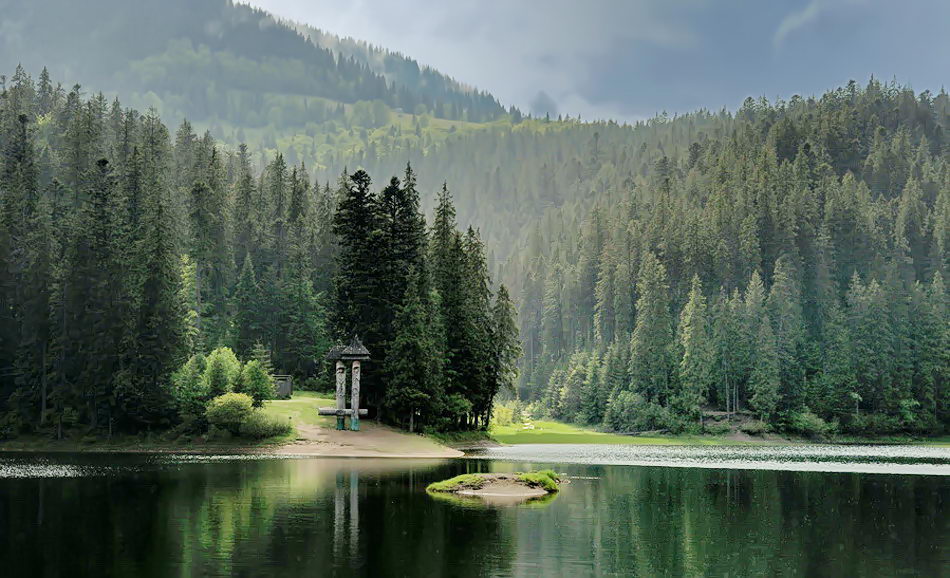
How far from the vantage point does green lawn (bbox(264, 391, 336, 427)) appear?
75312 millimetres

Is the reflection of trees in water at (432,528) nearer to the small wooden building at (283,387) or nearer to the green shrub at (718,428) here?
the small wooden building at (283,387)

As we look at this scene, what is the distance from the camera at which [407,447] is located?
243 ft

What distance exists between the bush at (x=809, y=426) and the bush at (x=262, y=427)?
80203mm

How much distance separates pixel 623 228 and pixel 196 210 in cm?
9839

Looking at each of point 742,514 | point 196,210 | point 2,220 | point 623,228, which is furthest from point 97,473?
point 623,228

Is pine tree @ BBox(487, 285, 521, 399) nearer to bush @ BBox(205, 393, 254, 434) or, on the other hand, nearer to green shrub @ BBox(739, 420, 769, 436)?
bush @ BBox(205, 393, 254, 434)

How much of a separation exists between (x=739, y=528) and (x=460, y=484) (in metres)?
14.7

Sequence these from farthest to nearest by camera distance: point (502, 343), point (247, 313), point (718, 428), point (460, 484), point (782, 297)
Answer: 1. point (782, 297)
2. point (718, 428)
3. point (247, 313)
4. point (502, 343)
5. point (460, 484)

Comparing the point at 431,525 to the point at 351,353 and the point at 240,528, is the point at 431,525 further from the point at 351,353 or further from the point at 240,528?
the point at 351,353

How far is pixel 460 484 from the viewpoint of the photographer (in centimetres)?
4572

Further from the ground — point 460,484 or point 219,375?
point 219,375

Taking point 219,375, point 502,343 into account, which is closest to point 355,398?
point 219,375

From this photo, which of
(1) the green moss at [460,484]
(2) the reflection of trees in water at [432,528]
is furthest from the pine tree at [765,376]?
(1) the green moss at [460,484]

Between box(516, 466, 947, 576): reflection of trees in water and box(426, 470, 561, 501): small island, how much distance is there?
1.63 m
